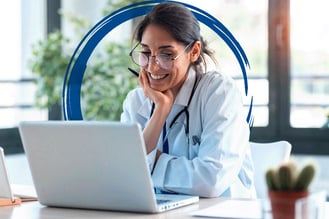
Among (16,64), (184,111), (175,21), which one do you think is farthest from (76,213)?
(16,64)

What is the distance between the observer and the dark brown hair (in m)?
2.42

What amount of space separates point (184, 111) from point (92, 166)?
2.11 ft

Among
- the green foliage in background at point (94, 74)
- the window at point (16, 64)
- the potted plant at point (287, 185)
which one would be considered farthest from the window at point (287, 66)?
the potted plant at point (287, 185)

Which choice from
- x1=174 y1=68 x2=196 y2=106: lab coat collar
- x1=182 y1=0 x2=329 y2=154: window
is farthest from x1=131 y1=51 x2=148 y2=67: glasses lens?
x1=182 y1=0 x2=329 y2=154: window

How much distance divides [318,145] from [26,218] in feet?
9.67

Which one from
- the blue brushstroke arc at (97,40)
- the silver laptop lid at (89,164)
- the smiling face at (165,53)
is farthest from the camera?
the blue brushstroke arc at (97,40)

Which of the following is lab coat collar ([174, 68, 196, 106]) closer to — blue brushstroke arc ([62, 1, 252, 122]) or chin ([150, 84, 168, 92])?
chin ([150, 84, 168, 92])

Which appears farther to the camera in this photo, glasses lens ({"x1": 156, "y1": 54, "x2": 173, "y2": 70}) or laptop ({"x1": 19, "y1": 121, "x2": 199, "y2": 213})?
glasses lens ({"x1": 156, "y1": 54, "x2": 173, "y2": 70})

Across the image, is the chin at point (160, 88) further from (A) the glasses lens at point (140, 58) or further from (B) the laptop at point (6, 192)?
(B) the laptop at point (6, 192)

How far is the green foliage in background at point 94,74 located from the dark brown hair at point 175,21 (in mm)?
2257

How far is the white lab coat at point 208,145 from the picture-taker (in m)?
2.16

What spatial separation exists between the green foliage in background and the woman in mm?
2205

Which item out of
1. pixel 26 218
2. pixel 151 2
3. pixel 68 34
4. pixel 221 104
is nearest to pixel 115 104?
pixel 68 34

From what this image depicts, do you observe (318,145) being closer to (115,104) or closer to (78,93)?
(115,104)
